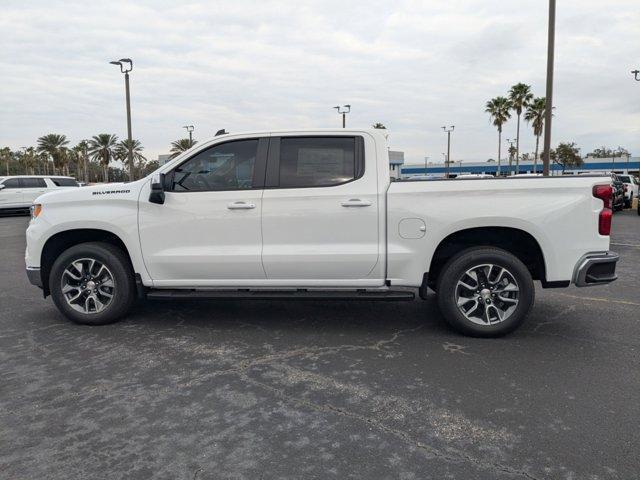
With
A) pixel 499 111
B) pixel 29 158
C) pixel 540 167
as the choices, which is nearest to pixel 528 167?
pixel 540 167

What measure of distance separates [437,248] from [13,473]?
12.3ft

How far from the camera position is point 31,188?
72.4 ft

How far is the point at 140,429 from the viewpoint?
3.14 metres

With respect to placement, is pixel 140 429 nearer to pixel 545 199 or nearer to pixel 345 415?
pixel 345 415

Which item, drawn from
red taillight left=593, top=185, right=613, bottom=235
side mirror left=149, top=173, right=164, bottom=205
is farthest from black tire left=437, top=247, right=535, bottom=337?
side mirror left=149, top=173, right=164, bottom=205

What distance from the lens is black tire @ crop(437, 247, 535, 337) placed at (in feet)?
15.5

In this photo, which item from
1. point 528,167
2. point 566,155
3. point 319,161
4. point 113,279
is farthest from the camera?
point 528,167

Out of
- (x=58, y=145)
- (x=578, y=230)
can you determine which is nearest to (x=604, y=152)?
(x=58, y=145)

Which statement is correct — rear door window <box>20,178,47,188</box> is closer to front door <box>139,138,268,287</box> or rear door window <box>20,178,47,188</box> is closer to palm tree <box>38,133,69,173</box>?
front door <box>139,138,268,287</box>

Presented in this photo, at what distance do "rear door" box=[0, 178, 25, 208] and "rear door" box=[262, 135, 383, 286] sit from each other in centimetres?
2082

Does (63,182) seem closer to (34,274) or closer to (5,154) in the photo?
(34,274)

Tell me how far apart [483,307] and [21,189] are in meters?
22.4

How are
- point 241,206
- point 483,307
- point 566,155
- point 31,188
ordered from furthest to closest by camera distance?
point 566,155 < point 31,188 < point 241,206 < point 483,307

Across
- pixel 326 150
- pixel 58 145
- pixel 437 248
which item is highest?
pixel 58 145
